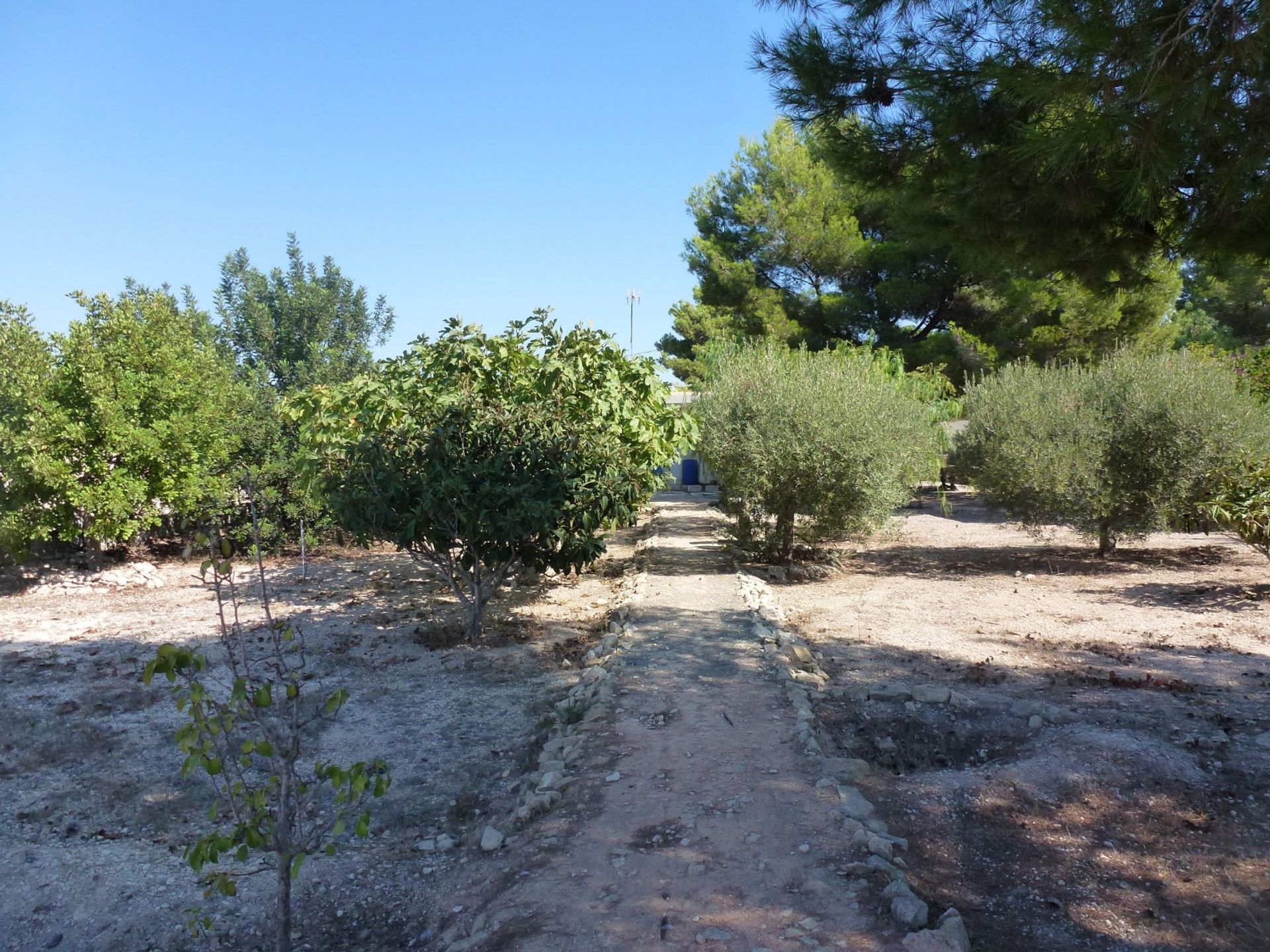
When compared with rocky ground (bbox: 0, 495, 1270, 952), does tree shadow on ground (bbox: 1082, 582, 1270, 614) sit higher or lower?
higher

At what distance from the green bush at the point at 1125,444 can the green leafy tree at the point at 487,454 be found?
223 inches

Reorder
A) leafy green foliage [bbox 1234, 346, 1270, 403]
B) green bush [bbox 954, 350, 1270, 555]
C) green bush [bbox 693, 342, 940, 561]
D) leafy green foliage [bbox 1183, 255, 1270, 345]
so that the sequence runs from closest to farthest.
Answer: green bush [bbox 693, 342, 940, 561], green bush [bbox 954, 350, 1270, 555], leafy green foliage [bbox 1234, 346, 1270, 403], leafy green foliage [bbox 1183, 255, 1270, 345]

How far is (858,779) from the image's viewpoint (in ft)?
14.3

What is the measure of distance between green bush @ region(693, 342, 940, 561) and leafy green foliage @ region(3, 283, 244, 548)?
6759 millimetres

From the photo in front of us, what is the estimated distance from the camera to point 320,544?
14.1m

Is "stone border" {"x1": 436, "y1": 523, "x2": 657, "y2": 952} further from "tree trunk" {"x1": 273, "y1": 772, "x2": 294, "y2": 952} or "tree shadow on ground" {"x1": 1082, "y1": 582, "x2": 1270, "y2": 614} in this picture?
"tree shadow on ground" {"x1": 1082, "y1": 582, "x2": 1270, "y2": 614}

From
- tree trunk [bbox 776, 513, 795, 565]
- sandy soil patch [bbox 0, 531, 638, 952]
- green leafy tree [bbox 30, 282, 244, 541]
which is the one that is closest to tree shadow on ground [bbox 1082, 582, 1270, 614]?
tree trunk [bbox 776, 513, 795, 565]

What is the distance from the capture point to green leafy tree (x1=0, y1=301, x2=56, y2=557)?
408 inches

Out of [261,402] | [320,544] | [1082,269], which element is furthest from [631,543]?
[1082,269]

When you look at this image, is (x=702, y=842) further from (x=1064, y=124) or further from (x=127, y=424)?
(x=127, y=424)

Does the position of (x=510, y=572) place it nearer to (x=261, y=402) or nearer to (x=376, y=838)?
(x=376, y=838)

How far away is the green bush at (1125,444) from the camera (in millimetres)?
10469

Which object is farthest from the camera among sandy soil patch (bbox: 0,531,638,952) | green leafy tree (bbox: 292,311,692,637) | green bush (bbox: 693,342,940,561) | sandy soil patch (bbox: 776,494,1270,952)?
green bush (bbox: 693,342,940,561)

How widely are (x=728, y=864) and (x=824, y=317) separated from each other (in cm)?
1906
